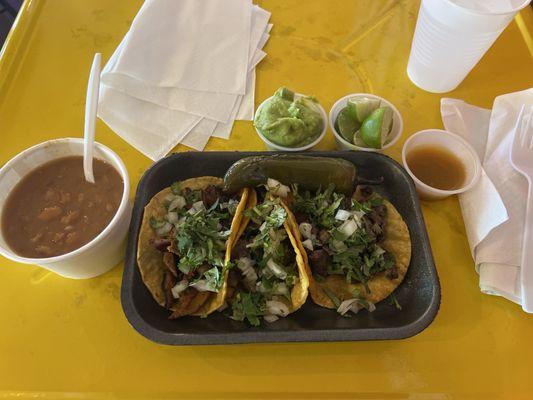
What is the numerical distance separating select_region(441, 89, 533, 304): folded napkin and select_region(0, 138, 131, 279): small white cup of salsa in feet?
4.02

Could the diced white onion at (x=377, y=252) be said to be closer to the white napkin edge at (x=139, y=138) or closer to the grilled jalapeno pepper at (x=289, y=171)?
the grilled jalapeno pepper at (x=289, y=171)

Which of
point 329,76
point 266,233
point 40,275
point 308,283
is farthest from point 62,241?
point 329,76

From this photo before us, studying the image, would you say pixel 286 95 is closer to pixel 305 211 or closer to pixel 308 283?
pixel 305 211

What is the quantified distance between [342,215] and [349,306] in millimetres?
303

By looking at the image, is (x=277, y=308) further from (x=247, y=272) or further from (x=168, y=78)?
(x=168, y=78)

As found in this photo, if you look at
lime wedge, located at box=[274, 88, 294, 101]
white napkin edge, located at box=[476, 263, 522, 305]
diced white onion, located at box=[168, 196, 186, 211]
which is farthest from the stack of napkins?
white napkin edge, located at box=[476, 263, 522, 305]

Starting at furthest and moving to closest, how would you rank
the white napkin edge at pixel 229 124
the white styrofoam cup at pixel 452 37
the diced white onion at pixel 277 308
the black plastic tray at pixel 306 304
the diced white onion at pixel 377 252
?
the white napkin edge at pixel 229 124 < the white styrofoam cup at pixel 452 37 < the diced white onion at pixel 377 252 < the diced white onion at pixel 277 308 < the black plastic tray at pixel 306 304

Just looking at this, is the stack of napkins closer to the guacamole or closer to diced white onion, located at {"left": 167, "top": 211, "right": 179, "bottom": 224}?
the guacamole

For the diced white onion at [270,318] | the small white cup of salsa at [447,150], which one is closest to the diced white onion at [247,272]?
the diced white onion at [270,318]

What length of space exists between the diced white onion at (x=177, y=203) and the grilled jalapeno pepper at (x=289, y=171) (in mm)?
161

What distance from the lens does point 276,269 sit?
1320 millimetres

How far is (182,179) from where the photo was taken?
155cm

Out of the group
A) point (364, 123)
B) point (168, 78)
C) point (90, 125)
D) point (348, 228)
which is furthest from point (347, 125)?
point (90, 125)

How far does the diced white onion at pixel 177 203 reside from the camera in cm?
143
